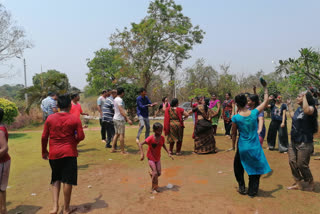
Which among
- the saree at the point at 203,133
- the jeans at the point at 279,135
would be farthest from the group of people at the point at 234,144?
the jeans at the point at 279,135

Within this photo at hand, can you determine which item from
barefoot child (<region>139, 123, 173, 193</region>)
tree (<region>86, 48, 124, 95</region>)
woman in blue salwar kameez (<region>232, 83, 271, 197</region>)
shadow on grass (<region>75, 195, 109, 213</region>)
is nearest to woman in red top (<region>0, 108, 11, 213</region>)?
shadow on grass (<region>75, 195, 109, 213</region>)

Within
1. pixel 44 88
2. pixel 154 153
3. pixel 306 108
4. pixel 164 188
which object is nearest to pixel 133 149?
pixel 164 188

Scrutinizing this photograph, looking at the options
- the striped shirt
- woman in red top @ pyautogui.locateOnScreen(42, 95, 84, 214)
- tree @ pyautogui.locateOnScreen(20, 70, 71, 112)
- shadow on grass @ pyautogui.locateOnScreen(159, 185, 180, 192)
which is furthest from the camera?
tree @ pyautogui.locateOnScreen(20, 70, 71, 112)

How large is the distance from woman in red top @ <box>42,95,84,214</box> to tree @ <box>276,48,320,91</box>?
318 inches

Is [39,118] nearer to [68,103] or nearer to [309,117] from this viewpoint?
[68,103]

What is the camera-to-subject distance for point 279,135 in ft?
23.9

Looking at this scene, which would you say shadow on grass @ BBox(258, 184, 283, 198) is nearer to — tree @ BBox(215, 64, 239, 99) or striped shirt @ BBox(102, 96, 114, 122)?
striped shirt @ BBox(102, 96, 114, 122)

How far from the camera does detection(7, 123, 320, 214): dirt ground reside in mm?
3697

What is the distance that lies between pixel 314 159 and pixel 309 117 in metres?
2.89

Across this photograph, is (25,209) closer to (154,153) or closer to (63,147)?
(63,147)

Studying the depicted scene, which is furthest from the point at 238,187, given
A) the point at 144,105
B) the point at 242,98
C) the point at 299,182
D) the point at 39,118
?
the point at 39,118

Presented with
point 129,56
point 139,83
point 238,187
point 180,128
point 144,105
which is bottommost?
point 238,187

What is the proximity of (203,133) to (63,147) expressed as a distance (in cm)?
468

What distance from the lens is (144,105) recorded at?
7.43m
